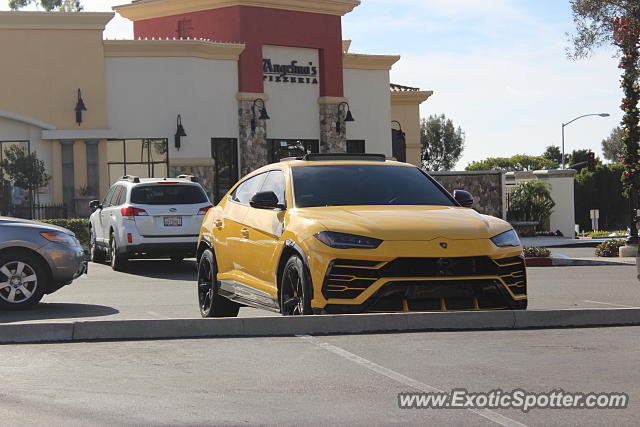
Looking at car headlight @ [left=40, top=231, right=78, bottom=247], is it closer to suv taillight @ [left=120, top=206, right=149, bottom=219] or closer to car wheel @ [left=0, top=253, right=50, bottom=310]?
car wheel @ [left=0, top=253, right=50, bottom=310]

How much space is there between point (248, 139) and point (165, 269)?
865 inches

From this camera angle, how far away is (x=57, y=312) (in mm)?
14141

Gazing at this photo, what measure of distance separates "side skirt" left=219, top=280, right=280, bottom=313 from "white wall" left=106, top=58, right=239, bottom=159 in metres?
30.7

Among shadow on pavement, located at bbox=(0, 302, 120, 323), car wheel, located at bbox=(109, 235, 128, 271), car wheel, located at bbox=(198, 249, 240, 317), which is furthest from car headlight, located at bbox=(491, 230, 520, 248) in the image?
car wheel, located at bbox=(109, 235, 128, 271)

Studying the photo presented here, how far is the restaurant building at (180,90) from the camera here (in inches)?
1618

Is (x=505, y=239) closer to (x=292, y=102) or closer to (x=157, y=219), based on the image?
(x=157, y=219)

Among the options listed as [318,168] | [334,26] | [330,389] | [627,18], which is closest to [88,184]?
[334,26]

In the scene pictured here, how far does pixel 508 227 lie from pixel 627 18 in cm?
2127

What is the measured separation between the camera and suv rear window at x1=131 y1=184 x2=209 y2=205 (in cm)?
2156

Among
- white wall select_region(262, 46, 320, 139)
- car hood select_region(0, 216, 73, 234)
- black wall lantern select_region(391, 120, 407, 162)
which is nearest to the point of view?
car hood select_region(0, 216, 73, 234)

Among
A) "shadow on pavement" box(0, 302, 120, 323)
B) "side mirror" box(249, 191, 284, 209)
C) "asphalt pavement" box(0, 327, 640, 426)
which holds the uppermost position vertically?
"side mirror" box(249, 191, 284, 209)

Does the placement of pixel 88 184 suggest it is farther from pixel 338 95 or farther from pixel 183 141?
pixel 338 95

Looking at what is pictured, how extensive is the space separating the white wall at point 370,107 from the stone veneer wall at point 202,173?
24.5 ft

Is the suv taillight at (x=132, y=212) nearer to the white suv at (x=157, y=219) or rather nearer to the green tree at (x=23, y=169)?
the white suv at (x=157, y=219)
